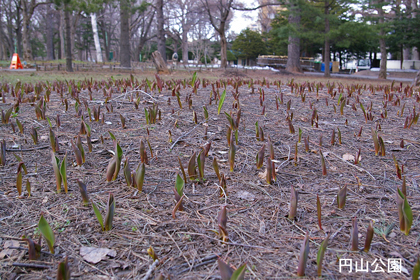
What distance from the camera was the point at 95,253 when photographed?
136 centimetres

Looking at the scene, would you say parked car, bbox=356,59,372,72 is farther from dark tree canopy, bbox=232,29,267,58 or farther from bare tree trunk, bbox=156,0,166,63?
bare tree trunk, bbox=156,0,166,63

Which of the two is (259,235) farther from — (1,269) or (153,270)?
(1,269)

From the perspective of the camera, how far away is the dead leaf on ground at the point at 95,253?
4.36 feet

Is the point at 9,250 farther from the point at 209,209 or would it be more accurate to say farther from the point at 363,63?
the point at 363,63

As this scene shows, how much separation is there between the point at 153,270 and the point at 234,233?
45 centimetres

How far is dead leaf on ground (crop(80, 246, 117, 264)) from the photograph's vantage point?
1.33 m

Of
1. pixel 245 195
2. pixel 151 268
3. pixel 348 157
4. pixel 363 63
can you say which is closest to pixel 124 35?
pixel 348 157

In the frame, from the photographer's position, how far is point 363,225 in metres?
1.58

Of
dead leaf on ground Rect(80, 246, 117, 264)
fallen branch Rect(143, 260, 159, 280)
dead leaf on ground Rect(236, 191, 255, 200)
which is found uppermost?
dead leaf on ground Rect(236, 191, 255, 200)

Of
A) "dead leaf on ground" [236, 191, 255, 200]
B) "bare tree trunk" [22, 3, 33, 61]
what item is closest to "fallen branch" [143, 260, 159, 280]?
"dead leaf on ground" [236, 191, 255, 200]

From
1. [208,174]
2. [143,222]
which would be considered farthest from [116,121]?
[143,222]

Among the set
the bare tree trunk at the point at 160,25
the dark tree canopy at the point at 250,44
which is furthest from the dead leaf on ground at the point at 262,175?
the dark tree canopy at the point at 250,44

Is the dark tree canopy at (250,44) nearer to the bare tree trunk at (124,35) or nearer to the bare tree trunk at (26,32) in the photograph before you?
the bare tree trunk at (124,35)

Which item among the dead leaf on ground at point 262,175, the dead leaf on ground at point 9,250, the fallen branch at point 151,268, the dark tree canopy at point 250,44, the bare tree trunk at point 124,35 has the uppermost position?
the dark tree canopy at point 250,44
